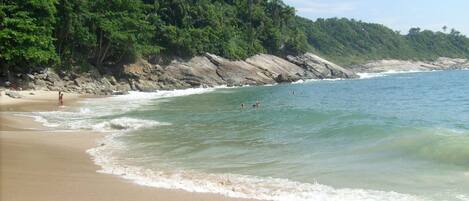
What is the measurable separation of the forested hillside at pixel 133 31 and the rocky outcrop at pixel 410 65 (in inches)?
2000

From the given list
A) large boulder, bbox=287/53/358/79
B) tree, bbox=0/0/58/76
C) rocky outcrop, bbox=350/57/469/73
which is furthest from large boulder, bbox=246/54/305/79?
rocky outcrop, bbox=350/57/469/73

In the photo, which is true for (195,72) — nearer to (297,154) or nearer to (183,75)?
(183,75)

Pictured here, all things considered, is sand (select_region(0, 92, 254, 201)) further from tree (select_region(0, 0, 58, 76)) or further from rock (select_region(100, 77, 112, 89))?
rock (select_region(100, 77, 112, 89))

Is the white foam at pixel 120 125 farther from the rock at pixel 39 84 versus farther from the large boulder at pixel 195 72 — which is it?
the large boulder at pixel 195 72

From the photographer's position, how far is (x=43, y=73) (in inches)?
2194

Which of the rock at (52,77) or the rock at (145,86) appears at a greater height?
the rock at (52,77)

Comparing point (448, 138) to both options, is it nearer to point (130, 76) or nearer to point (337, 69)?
point (130, 76)

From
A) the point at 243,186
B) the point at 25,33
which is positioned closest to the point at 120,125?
the point at 243,186

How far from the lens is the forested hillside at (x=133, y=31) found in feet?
159

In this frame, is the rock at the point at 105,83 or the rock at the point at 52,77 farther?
the rock at the point at 105,83

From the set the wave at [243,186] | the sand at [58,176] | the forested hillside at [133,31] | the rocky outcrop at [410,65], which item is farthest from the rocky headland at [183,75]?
the rocky outcrop at [410,65]

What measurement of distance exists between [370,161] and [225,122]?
13918mm

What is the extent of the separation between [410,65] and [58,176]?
16210cm

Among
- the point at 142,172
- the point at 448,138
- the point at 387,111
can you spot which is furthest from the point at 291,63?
the point at 142,172
